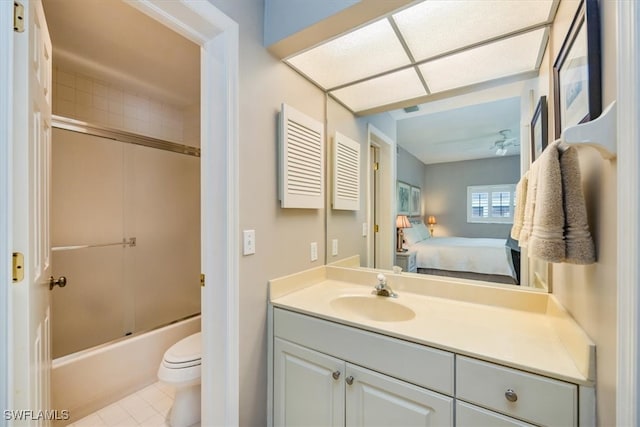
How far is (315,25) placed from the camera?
1.19 meters

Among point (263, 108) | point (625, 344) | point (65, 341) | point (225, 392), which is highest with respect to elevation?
point (263, 108)

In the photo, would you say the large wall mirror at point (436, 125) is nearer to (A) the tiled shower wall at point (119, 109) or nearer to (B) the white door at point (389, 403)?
(B) the white door at point (389, 403)

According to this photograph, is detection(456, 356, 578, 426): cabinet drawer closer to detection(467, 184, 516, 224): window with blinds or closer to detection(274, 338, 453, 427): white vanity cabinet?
detection(274, 338, 453, 427): white vanity cabinet

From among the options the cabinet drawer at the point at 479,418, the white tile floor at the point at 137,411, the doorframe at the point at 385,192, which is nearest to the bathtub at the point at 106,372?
the white tile floor at the point at 137,411

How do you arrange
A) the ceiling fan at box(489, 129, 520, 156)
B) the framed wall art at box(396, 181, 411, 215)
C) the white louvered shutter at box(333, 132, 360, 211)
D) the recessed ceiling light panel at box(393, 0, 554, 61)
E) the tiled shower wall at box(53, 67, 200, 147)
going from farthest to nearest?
the tiled shower wall at box(53, 67, 200, 147), the white louvered shutter at box(333, 132, 360, 211), the framed wall art at box(396, 181, 411, 215), the ceiling fan at box(489, 129, 520, 156), the recessed ceiling light panel at box(393, 0, 554, 61)

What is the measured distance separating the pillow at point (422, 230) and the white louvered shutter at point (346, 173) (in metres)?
0.42

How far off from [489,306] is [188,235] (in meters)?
2.76

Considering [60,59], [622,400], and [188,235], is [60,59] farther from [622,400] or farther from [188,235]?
[622,400]

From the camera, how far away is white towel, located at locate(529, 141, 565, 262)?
723 mm

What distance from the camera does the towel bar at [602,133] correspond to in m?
0.57

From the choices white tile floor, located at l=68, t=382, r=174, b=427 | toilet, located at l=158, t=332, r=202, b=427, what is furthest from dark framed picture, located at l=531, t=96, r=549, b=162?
white tile floor, located at l=68, t=382, r=174, b=427

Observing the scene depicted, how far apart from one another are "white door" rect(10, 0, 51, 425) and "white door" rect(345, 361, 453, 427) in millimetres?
1063

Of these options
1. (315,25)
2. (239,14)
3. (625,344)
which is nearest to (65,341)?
(239,14)

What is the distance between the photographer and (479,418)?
0.85 m
